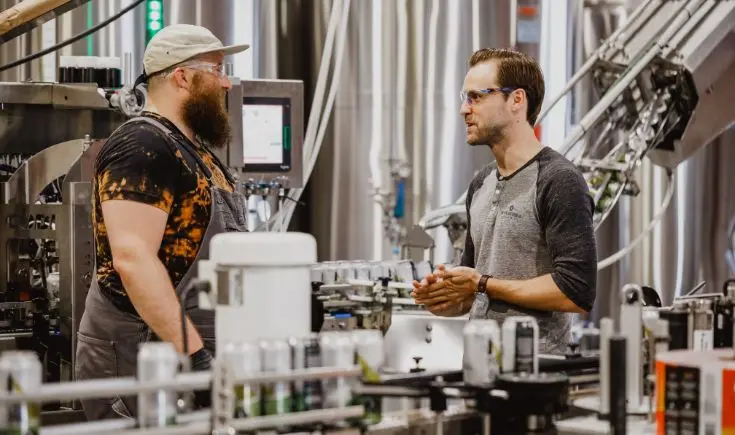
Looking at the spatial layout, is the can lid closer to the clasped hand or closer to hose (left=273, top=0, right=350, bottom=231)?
the clasped hand

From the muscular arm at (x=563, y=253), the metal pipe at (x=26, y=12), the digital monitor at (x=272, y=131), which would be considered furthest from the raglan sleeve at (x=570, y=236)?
the digital monitor at (x=272, y=131)

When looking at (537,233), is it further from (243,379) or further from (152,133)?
(243,379)

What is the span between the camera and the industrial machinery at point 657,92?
441 centimetres

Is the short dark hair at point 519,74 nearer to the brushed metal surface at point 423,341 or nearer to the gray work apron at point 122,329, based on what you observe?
the gray work apron at point 122,329

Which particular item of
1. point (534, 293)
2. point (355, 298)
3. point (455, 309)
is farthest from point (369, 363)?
point (355, 298)

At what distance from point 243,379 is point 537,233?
1.19 meters

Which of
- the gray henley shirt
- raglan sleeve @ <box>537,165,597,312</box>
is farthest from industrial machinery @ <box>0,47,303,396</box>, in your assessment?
raglan sleeve @ <box>537,165,597,312</box>

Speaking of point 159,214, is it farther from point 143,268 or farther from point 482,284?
point 482,284

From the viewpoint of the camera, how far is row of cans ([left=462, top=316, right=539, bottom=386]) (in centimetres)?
172

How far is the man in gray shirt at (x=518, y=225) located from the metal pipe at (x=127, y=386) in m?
1.04

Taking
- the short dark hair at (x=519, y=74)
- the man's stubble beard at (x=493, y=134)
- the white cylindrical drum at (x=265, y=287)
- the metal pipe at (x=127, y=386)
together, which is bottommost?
the metal pipe at (x=127, y=386)

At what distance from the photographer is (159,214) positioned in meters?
2.34

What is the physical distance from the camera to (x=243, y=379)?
4.71 feet

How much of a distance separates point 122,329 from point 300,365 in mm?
1001
